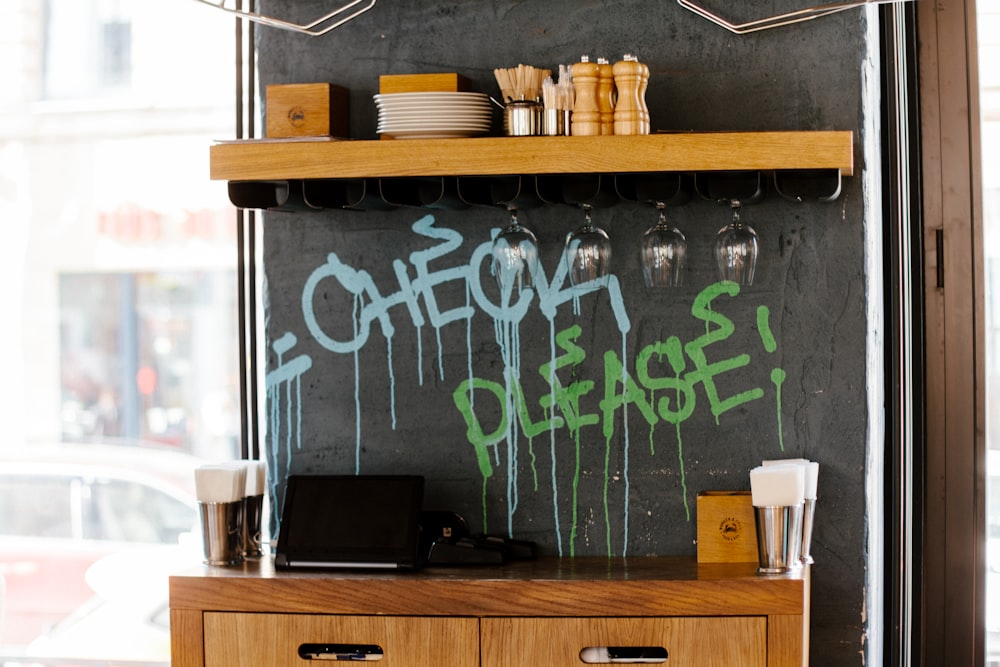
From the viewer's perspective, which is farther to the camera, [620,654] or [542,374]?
[542,374]

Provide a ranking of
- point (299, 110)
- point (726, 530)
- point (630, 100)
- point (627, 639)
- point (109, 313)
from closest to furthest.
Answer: point (627, 639) < point (630, 100) < point (726, 530) < point (299, 110) < point (109, 313)

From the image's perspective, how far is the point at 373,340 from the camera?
8.58 feet

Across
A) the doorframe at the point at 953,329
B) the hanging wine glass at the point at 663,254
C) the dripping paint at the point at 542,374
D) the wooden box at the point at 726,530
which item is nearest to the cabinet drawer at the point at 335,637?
the dripping paint at the point at 542,374

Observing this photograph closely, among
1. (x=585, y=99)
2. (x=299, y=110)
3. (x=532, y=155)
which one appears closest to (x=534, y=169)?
(x=532, y=155)

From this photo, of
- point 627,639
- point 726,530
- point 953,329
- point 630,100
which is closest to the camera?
point 627,639

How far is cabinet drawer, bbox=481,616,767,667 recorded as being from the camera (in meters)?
2.14

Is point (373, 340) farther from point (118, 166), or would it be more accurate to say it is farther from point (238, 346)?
point (118, 166)

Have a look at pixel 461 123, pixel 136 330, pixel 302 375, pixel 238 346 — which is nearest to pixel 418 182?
pixel 461 123

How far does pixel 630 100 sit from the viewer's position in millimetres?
2260

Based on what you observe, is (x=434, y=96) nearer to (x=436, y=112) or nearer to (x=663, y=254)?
(x=436, y=112)

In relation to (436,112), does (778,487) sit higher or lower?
lower

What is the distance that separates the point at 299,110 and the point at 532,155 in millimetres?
619

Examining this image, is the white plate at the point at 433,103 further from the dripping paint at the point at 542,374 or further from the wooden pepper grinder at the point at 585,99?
the dripping paint at the point at 542,374

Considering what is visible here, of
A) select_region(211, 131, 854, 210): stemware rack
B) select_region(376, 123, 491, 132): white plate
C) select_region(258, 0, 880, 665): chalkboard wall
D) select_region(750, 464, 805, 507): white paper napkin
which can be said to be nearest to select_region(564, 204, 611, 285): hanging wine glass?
select_region(211, 131, 854, 210): stemware rack
